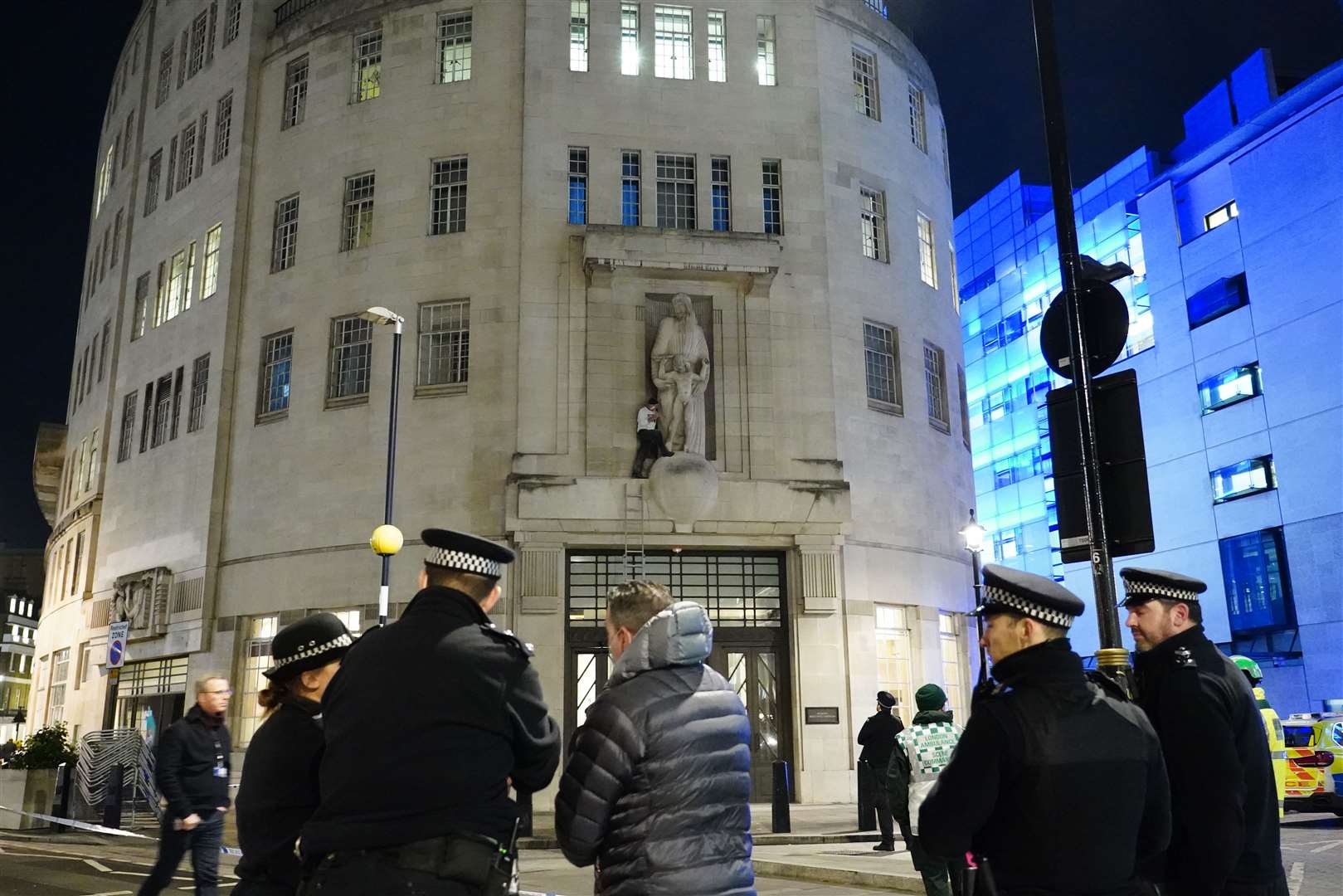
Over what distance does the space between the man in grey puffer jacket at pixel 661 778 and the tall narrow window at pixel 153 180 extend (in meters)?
32.1

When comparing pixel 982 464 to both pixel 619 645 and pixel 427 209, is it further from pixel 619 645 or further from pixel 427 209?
pixel 619 645

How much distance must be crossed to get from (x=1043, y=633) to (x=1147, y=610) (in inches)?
A: 64.0

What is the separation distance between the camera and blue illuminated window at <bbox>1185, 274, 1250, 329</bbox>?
4216 cm

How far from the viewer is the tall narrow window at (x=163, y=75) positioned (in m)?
32.5

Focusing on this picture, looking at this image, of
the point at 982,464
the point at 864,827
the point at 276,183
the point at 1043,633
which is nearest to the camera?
the point at 1043,633

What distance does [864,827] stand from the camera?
1656 centimetres

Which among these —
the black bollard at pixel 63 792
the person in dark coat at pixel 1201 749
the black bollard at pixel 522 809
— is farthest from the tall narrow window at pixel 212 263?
the person in dark coat at pixel 1201 749

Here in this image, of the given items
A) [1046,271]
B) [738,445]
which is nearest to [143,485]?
[738,445]

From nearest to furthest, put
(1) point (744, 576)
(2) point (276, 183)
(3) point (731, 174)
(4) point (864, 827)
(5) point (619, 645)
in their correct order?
1. (5) point (619, 645)
2. (4) point (864, 827)
3. (1) point (744, 576)
4. (3) point (731, 174)
5. (2) point (276, 183)

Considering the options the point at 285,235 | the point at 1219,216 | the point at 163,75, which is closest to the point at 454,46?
the point at 285,235

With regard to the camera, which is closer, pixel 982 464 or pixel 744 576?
pixel 744 576

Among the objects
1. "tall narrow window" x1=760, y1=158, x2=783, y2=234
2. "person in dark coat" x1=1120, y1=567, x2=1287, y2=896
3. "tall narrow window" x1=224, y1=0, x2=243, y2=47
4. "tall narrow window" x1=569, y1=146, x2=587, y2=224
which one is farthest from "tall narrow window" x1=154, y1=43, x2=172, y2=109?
"person in dark coat" x1=1120, y1=567, x2=1287, y2=896

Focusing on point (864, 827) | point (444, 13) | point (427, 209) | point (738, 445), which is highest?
point (444, 13)

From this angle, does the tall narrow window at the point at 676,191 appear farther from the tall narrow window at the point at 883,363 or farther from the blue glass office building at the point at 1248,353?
the blue glass office building at the point at 1248,353
